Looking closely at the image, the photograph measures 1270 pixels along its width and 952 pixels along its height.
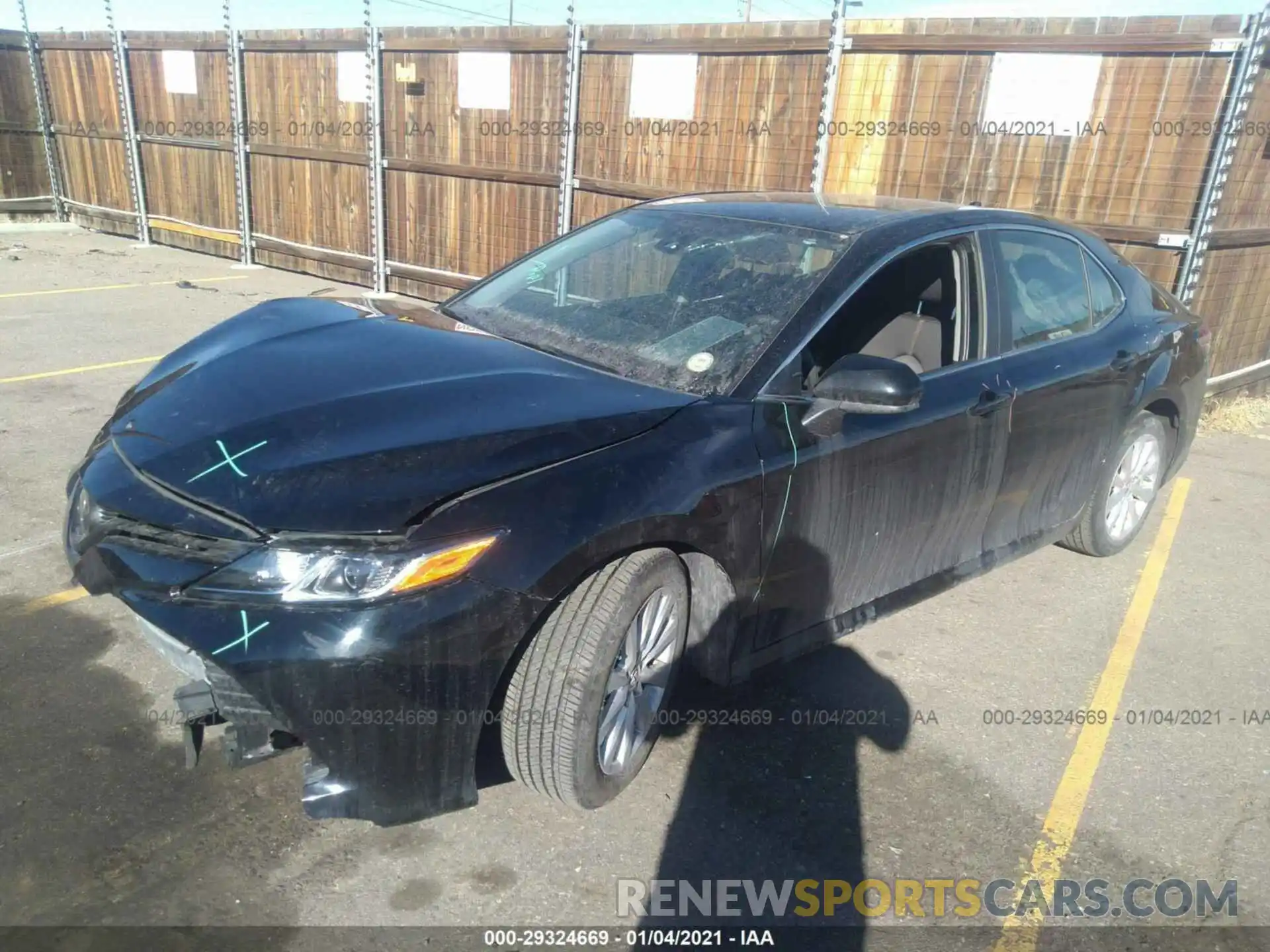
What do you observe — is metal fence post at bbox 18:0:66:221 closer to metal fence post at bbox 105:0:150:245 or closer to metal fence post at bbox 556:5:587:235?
metal fence post at bbox 105:0:150:245


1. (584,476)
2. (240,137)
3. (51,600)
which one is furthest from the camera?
(240,137)

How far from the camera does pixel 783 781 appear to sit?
3010 millimetres

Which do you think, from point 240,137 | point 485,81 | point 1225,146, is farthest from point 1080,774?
point 240,137

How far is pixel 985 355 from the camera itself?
11.8 ft

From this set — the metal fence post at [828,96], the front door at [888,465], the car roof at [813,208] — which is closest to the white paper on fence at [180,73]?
the metal fence post at [828,96]

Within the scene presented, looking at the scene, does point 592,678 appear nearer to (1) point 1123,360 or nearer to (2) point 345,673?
(2) point 345,673

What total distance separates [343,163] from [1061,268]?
9.21 meters

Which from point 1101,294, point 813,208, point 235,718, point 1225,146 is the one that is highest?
point 1225,146

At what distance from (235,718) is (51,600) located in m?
1.97

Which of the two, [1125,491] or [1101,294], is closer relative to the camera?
[1101,294]

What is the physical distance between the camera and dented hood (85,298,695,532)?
7.52 ft

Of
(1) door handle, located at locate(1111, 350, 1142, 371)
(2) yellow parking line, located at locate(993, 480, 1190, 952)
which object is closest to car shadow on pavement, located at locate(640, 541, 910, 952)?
(2) yellow parking line, located at locate(993, 480, 1190, 952)

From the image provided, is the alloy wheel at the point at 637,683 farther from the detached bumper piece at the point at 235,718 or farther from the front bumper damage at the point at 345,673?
the detached bumper piece at the point at 235,718

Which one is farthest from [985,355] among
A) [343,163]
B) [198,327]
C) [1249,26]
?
[343,163]
